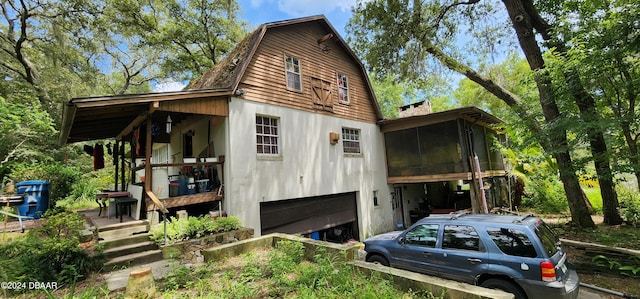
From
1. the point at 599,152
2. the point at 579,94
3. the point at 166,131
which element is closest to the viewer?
the point at 579,94

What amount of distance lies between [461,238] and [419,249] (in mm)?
869

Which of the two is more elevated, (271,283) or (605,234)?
(271,283)

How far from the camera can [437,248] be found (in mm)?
5590

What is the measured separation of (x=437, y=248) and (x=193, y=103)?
673 centimetres

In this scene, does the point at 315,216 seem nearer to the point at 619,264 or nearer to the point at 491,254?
the point at 491,254

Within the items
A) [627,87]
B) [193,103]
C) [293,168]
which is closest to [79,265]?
[193,103]

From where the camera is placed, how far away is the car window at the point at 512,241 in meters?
4.58

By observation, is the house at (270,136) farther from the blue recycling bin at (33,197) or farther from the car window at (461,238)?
the car window at (461,238)

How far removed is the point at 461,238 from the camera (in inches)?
211

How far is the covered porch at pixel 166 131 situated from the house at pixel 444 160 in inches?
327

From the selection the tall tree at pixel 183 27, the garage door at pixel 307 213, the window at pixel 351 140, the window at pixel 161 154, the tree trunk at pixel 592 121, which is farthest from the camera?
the tall tree at pixel 183 27

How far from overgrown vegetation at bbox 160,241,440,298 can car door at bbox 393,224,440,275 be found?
6.66 feet

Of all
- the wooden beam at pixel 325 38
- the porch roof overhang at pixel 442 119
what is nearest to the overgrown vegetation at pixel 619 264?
the porch roof overhang at pixel 442 119

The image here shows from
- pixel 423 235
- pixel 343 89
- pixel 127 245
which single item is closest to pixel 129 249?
pixel 127 245
